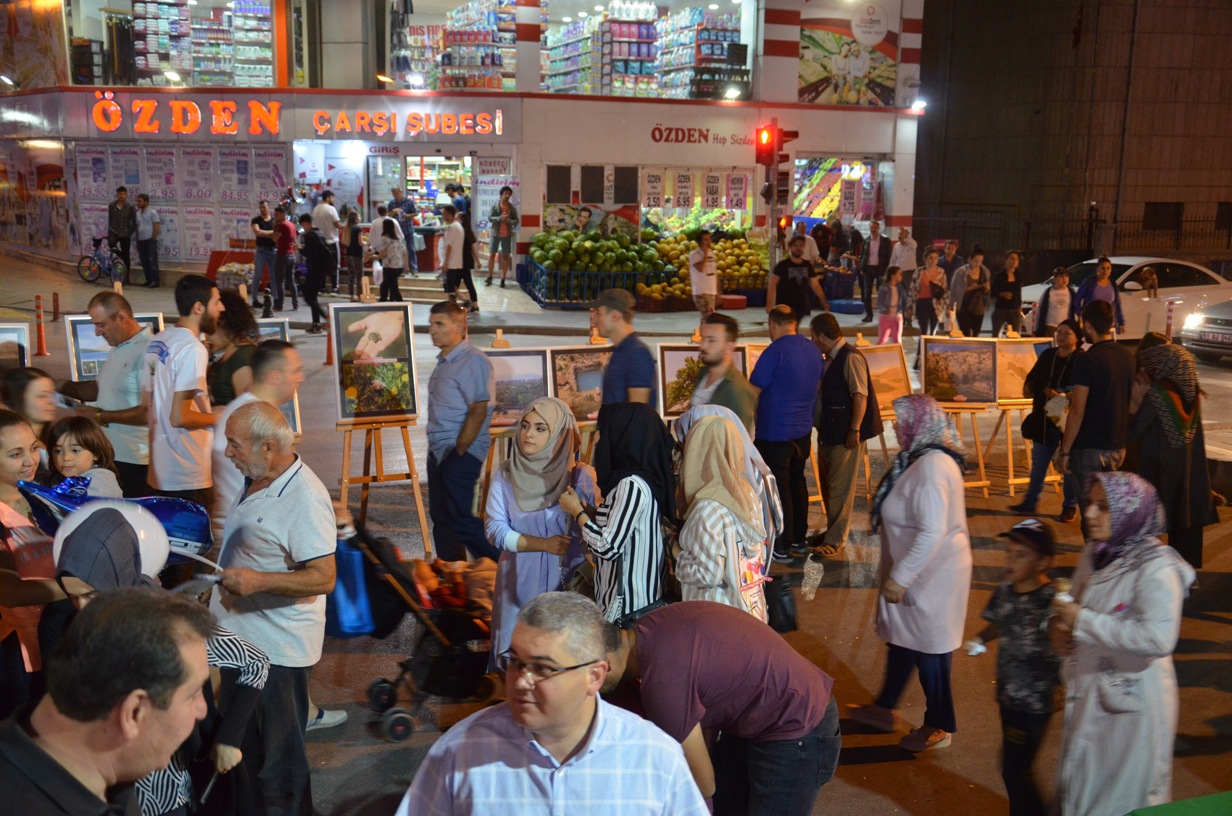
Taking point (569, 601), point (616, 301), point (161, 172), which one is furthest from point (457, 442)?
point (161, 172)

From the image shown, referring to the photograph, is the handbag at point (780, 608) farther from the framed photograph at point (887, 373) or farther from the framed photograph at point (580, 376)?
the framed photograph at point (887, 373)

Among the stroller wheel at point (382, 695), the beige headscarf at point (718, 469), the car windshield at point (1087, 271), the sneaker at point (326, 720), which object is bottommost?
the sneaker at point (326, 720)

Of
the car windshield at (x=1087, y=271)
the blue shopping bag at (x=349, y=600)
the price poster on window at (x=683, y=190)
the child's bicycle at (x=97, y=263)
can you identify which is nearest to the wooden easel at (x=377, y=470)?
the blue shopping bag at (x=349, y=600)

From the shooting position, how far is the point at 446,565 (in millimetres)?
6070

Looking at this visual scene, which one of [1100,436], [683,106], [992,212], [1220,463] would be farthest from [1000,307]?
[992,212]

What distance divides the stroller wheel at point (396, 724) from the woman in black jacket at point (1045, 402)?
20.0 feet

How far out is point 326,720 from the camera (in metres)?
5.73

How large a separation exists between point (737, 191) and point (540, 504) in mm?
21615

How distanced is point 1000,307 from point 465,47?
14.0 meters

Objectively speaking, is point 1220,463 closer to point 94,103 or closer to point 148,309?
point 148,309

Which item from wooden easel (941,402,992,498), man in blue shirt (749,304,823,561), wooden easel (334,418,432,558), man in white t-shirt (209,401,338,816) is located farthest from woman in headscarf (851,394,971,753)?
wooden easel (941,402,992,498)

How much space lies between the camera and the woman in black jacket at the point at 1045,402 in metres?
9.35

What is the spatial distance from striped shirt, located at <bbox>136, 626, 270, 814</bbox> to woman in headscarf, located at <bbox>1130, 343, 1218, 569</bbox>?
5.70 m

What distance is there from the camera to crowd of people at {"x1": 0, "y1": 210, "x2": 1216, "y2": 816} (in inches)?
107
